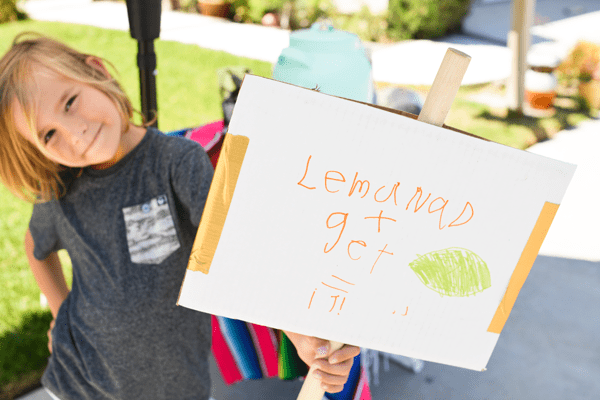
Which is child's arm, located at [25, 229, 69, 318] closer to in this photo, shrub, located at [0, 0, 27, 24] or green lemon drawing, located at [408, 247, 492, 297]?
green lemon drawing, located at [408, 247, 492, 297]

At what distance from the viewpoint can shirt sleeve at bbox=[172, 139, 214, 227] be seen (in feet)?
3.40

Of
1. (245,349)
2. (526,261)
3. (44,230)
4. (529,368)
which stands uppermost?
(526,261)

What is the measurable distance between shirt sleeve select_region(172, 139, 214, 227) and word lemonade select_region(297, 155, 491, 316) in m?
0.42

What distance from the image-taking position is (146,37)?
161 centimetres

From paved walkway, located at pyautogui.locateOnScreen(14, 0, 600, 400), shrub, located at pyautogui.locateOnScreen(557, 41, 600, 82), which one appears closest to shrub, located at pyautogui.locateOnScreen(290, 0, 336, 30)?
paved walkway, located at pyautogui.locateOnScreen(14, 0, 600, 400)

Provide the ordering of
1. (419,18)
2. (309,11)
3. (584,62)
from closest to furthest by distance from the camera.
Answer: (584,62) → (419,18) → (309,11)

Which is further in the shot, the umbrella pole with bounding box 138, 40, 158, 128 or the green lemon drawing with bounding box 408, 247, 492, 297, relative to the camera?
the umbrella pole with bounding box 138, 40, 158, 128

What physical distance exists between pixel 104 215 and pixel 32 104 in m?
0.29

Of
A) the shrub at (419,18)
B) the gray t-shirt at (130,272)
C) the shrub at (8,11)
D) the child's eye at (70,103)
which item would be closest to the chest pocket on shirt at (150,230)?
the gray t-shirt at (130,272)

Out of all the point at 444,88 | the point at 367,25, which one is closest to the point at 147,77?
the point at 444,88

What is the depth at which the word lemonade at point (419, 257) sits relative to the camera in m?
0.67

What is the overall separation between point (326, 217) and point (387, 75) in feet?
18.5

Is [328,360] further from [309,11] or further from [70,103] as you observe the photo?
[309,11]

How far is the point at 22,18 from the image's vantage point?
8.18 metres
